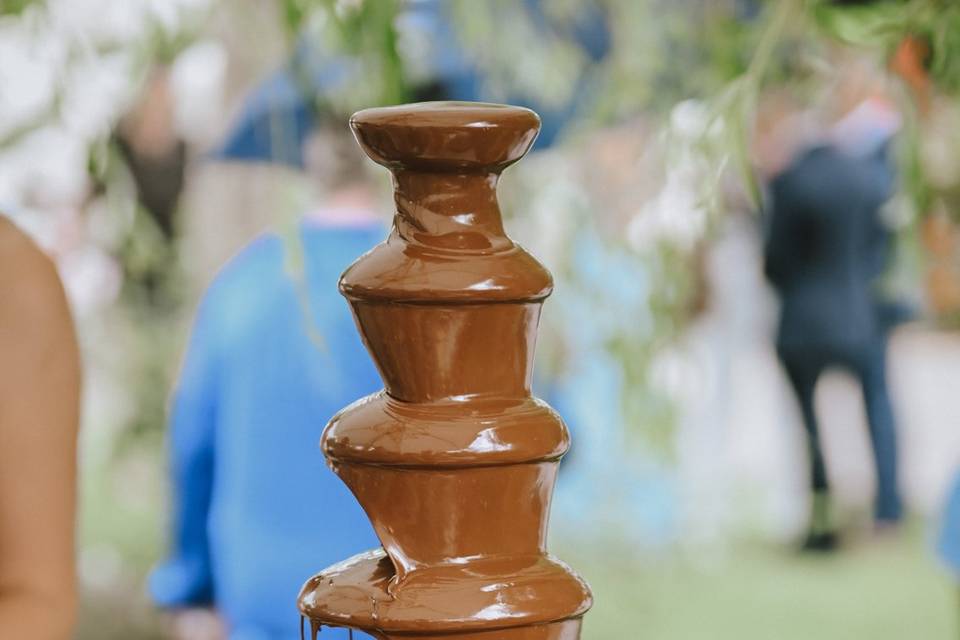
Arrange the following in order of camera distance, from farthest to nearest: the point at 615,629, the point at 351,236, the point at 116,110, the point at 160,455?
the point at 160,455, the point at 615,629, the point at 351,236, the point at 116,110

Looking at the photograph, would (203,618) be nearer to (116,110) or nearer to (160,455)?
(116,110)

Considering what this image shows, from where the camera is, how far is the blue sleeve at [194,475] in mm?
1997

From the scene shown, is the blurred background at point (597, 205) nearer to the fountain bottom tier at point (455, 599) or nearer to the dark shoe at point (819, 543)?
the dark shoe at point (819, 543)

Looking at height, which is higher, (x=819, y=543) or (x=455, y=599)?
(x=455, y=599)

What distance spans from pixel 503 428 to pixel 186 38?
2.09 feet

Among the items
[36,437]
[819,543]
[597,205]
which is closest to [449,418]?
[36,437]

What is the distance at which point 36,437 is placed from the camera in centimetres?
94

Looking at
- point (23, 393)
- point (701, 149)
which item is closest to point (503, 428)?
point (701, 149)

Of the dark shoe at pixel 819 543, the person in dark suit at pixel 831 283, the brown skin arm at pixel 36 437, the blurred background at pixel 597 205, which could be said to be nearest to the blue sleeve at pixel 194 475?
the blurred background at pixel 597 205

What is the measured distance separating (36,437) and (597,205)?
106 centimetres

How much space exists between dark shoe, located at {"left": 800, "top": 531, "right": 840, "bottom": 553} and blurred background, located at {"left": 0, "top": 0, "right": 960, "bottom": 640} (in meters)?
0.06

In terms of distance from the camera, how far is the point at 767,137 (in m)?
4.17

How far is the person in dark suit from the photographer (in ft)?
13.3

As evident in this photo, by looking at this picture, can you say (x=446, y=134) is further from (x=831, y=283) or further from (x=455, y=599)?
(x=831, y=283)
